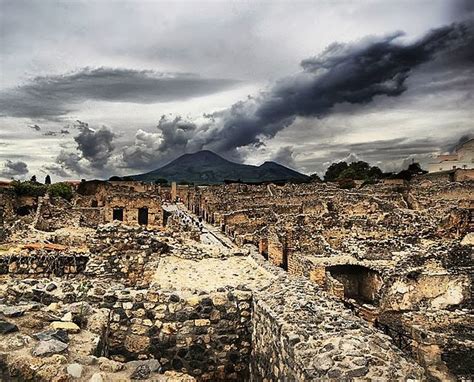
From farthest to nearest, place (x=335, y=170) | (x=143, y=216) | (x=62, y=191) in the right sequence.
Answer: (x=335, y=170) → (x=62, y=191) → (x=143, y=216)

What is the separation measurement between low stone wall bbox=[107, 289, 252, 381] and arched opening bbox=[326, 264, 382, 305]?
716 cm

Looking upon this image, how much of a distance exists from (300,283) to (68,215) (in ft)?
Result: 69.2

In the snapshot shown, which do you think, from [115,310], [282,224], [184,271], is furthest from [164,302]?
[282,224]

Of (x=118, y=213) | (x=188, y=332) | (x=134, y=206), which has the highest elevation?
(x=134, y=206)

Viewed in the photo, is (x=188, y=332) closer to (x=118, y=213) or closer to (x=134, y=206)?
(x=134, y=206)

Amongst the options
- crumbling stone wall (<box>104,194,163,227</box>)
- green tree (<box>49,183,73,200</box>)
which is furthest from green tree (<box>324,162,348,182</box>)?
crumbling stone wall (<box>104,194,163,227</box>)

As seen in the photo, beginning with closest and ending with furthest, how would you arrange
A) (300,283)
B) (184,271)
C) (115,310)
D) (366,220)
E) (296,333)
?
(296,333) < (115,310) < (300,283) < (184,271) < (366,220)

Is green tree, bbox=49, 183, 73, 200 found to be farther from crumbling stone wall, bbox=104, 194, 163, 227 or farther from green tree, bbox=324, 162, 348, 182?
green tree, bbox=324, 162, 348, 182

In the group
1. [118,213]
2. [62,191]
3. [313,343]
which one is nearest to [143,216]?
[118,213]

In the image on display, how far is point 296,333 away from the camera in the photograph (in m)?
4.83

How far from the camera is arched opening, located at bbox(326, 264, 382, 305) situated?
41.5 feet

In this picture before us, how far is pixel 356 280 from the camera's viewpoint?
13523mm

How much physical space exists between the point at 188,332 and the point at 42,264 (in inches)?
234

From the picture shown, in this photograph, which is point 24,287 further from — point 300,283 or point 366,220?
point 366,220
